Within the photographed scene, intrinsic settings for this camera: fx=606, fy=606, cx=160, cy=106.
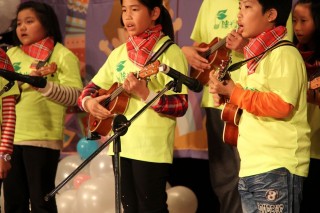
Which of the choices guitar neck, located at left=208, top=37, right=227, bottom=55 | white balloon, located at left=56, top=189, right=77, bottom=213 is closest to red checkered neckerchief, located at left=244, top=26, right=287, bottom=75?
guitar neck, located at left=208, top=37, right=227, bottom=55

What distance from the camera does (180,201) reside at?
403 centimetres

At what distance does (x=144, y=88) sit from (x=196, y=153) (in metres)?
1.52

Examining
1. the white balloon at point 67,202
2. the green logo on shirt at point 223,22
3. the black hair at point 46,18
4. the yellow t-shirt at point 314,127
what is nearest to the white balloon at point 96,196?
the white balloon at point 67,202

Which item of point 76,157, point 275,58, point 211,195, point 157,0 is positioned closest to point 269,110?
point 275,58

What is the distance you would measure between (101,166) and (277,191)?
2046mm

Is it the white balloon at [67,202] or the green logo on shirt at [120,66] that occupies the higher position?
the green logo on shirt at [120,66]

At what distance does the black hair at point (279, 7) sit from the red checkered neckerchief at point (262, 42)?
61 mm

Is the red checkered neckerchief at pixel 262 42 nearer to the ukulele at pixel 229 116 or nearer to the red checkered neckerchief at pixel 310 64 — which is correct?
the ukulele at pixel 229 116

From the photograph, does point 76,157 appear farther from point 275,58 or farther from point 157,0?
point 275,58

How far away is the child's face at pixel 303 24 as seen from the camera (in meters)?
3.29

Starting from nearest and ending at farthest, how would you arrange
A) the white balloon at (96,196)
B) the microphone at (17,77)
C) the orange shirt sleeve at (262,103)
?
the orange shirt sleeve at (262,103) < the microphone at (17,77) < the white balloon at (96,196)

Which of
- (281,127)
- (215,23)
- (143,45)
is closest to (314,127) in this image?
(281,127)

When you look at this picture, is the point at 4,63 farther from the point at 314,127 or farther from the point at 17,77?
the point at 314,127

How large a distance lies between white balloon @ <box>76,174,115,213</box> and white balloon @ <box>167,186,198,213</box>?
391 millimetres
